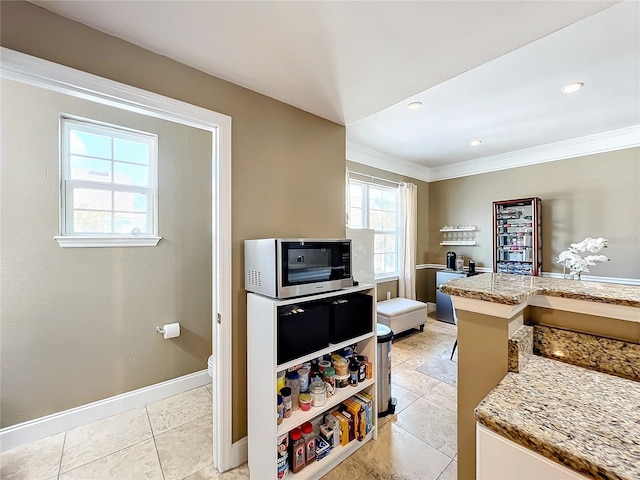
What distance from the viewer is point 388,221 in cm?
440

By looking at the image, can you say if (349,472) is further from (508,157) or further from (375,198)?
(508,157)

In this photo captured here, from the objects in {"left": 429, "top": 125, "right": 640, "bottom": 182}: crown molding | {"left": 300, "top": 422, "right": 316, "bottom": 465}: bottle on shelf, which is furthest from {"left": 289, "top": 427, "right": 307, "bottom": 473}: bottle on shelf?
{"left": 429, "top": 125, "right": 640, "bottom": 182}: crown molding

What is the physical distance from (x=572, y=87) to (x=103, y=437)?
4.46 meters

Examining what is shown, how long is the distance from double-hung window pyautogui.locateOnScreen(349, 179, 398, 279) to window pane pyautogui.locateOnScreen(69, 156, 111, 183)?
8.77 ft

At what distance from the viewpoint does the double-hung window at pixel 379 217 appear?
3893 mm

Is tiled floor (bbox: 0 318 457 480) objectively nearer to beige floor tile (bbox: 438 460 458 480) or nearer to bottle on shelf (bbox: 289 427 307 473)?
beige floor tile (bbox: 438 460 458 480)

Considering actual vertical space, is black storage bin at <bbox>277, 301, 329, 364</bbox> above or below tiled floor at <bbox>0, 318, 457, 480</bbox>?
above

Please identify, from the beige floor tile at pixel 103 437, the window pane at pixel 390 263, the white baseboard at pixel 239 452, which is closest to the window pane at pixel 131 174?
the beige floor tile at pixel 103 437

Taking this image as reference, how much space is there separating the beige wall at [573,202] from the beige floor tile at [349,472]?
12.1 feet

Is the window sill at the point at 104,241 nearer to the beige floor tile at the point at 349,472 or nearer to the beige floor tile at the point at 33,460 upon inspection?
the beige floor tile at the point at 33,460

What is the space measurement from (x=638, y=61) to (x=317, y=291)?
2.79 meters

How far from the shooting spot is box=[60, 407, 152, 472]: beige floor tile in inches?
64.1

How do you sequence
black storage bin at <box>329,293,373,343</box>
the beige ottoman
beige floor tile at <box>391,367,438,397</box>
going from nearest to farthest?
black storage bin at <box>329,293,373,343</box> < beige floor tile at <box>391,367,438,397</box> < the beige ottoman

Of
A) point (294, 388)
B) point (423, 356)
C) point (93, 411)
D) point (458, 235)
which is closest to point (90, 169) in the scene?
point (93, 411)
